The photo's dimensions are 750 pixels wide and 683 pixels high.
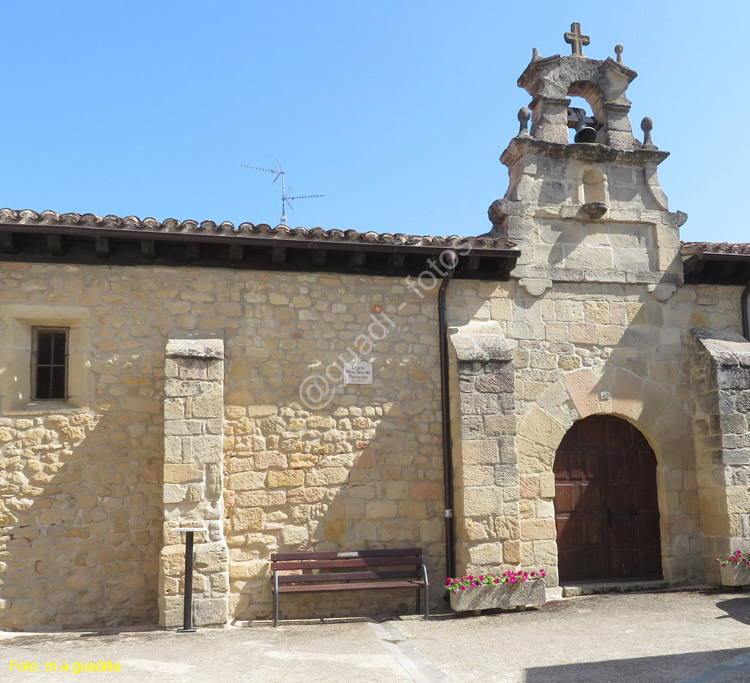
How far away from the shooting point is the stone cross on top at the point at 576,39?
905cm

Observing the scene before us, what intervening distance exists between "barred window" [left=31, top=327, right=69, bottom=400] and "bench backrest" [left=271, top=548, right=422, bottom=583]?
284 cm

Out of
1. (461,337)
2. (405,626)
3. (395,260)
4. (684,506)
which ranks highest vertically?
(395,260)

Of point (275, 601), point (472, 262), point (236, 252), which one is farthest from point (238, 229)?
point (275, 601)

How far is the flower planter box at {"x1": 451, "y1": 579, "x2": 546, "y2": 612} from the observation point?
7.02 m

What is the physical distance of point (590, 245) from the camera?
8.50 meters

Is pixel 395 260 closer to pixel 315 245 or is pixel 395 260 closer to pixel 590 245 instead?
pixel 315 245

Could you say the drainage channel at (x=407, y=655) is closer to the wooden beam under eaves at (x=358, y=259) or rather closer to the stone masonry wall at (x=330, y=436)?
the stone masonry wall at (x=330, y=436)

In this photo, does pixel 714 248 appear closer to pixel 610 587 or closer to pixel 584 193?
pixel 584 193

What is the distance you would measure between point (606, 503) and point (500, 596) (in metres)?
1.92

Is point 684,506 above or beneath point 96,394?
beneath

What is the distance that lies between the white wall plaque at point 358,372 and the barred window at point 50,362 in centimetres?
292

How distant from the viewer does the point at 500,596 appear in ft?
23.3

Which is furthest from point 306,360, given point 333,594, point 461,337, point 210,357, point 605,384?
point 605,384

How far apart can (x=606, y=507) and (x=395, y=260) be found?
380 centimetres
